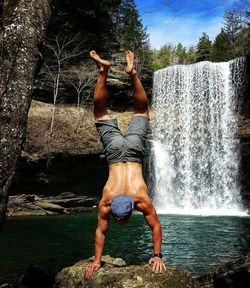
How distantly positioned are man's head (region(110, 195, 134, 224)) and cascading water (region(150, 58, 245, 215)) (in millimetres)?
26516

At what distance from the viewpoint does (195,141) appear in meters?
34.9

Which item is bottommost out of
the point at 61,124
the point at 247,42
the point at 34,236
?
the point at 34,236

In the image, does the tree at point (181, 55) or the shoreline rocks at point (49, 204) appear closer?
the shoreline rocks at point (49, 204)

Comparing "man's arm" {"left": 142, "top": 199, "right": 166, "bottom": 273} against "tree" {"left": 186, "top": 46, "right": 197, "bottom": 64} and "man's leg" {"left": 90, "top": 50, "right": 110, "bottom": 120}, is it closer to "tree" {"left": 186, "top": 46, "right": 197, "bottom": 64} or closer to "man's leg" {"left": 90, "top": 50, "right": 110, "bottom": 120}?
"man's leg" {"left": 90, "top": 50, "right": 110, "bottom": 120}

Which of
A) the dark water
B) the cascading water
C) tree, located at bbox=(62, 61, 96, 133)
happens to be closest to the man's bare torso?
the dark water

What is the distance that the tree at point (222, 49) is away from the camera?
195 ft

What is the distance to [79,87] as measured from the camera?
37.5 meters

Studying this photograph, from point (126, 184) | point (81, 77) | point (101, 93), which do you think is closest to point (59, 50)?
point (81, 77)

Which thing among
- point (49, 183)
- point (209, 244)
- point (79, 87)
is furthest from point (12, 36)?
point (79, 87)

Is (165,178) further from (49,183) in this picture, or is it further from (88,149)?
(49,183)

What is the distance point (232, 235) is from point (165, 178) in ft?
59.4

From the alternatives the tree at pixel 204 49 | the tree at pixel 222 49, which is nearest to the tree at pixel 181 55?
the tree at pixel 204 49

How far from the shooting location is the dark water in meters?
10.7

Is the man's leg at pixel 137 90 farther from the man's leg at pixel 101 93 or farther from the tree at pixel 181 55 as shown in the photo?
the tree at pixel 181 55
